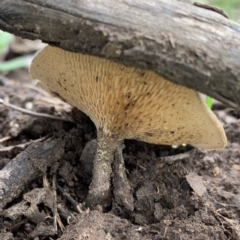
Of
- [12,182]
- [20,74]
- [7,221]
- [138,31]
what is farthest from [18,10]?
[20,74]

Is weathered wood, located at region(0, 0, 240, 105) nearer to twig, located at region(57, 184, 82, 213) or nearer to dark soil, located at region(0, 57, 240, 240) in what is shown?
dark soil, located at region(0, 57, 240, 240)

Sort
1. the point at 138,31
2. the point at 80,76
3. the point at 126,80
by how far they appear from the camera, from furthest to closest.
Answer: the point at 80,76 → the point at 126,80 → the point at 138,31

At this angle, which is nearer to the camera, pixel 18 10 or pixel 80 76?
pixel 18 10

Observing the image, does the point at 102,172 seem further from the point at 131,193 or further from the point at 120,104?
the point at 120,104

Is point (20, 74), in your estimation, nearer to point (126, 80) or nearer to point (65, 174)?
point (65, 174)

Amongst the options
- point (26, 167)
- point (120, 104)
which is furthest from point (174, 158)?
point (26, 167)

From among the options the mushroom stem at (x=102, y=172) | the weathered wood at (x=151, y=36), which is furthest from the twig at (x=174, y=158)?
the weathered wood at (x=151, y=36)

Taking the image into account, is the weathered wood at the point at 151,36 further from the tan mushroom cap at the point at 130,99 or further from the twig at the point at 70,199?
the twig at the point at 70,199

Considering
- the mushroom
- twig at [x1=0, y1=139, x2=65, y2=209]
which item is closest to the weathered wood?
the mushroom
